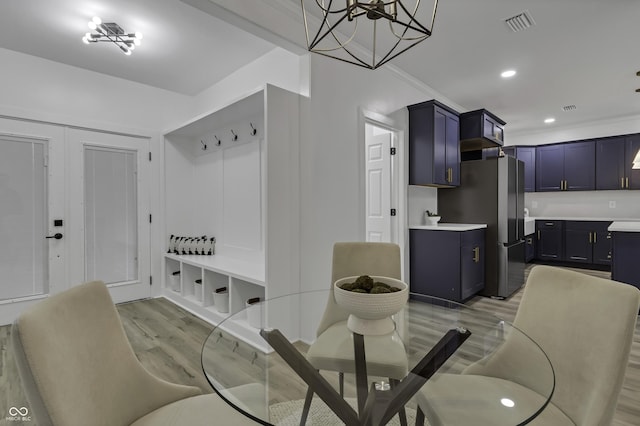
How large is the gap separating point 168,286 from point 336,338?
10.7ft

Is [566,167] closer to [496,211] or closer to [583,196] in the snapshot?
[583,196]

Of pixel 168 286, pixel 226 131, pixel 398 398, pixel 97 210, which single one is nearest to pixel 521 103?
pixel 226 131

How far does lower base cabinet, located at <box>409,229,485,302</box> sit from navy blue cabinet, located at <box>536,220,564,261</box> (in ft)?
10.2

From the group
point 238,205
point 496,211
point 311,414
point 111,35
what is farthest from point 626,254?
point 111,35

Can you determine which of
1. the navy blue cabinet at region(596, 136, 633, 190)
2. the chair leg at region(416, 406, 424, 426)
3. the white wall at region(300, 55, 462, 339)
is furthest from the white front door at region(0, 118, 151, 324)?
the navy blue cabinet at region(596, 136, 633, 190)

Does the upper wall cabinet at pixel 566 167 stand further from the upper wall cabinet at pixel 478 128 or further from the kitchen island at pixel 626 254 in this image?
the kitchen island at pixel 626 254

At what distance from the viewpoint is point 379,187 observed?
405cm

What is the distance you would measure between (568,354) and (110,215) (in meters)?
4.38

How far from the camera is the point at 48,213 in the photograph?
3434mm

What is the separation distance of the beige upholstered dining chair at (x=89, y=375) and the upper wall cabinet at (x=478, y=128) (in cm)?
437

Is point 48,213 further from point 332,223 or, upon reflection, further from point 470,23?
point 470,23

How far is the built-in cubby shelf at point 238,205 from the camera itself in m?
2.62

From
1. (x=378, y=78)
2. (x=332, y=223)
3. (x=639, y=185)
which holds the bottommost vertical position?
(x=332, y=223)

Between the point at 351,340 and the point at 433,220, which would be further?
the point at 433,220
